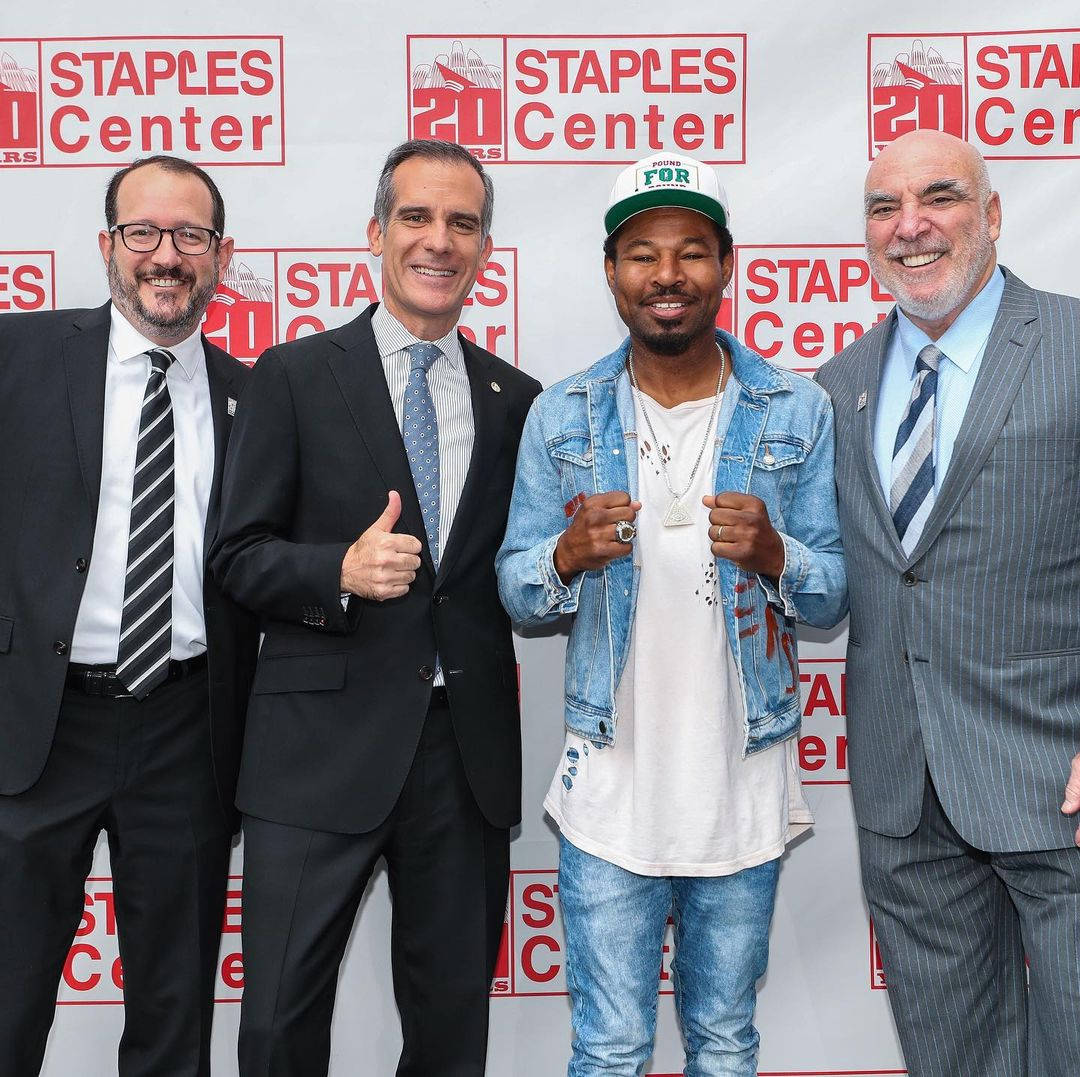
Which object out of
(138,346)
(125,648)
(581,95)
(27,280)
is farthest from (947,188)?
(27,280)

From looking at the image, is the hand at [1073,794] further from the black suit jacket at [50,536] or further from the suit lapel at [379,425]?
the black suit jacket at [50,536]

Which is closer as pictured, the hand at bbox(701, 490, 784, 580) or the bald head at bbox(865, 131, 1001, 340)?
the hand at bbox(701, 490, 784, 580)

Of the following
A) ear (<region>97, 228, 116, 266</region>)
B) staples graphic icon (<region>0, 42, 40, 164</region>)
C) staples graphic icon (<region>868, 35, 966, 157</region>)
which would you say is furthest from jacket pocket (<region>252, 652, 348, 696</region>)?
staples graphic icon (<region>868, 35, 966, 157</region>)

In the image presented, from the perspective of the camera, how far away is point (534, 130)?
2.81m

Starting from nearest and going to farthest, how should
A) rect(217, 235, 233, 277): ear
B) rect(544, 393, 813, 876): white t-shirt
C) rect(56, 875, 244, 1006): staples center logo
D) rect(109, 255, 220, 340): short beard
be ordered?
1. rect(544, 393, 813, 876): white t-shirt
2. rect(109, 255, 220, 340): short beard
3. rect(217, 235, 233, 277): ear
4. rect(56, 875, 244, 1006): staples center logo

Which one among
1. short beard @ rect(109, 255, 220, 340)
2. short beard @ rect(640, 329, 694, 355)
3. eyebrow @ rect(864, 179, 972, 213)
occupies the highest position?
eyebrow @ rect(864, 179, 972, 213)

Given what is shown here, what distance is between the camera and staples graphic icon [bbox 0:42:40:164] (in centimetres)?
276

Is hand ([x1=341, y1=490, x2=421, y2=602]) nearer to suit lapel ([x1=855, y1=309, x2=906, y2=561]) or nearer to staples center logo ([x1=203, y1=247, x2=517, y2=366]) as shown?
suit lapel ([x1=855, y1=309, x2=906, y2=561])

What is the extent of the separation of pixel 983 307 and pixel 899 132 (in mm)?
961

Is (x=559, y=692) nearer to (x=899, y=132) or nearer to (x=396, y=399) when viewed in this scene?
(x=396, y=399)

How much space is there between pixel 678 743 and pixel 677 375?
2.16 feet

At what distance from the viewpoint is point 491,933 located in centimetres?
223

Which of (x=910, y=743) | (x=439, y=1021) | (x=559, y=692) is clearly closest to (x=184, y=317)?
(x=559, y=692)

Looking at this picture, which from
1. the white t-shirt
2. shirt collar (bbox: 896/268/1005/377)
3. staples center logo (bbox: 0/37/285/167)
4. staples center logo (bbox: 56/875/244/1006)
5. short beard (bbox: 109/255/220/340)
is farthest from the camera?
staples center logo (bbox: 56/875/244/1006)
